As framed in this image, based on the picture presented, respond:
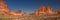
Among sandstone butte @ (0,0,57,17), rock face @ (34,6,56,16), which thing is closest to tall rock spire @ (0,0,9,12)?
sandstone butte @ (0,0,57,17)

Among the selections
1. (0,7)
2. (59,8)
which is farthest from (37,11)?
(0,7)

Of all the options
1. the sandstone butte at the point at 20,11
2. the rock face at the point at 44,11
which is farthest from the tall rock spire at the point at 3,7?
the rock face at the point at 44,11

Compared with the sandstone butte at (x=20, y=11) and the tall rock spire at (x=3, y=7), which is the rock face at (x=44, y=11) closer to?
the sandstone butte at (x=20, y=11)

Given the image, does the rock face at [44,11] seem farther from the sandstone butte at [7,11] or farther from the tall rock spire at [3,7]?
the tall rock spire at [3,7]

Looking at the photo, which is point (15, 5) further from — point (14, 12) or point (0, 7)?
point (0, 7)

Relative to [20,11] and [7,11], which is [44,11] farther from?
[7,11]

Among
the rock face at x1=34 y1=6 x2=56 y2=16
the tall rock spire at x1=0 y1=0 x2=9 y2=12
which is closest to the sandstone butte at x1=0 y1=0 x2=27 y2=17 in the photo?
the tall rock spire at x1=0 y1=0 x2=9 y2=12

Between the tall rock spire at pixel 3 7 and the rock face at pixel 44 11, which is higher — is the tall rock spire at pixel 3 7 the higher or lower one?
the higher one

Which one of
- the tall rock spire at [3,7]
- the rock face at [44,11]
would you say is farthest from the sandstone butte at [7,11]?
the rock face at [44,11]

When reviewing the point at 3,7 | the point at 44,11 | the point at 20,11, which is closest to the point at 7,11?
the point at 3,7

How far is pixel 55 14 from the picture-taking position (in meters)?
1.70

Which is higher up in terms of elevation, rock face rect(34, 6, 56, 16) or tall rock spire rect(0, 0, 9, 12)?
tall rock spire rect(0, 0, 9, 12)

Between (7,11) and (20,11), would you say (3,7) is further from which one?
(20,11)

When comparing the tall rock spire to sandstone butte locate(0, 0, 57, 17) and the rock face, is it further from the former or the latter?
the rock face
